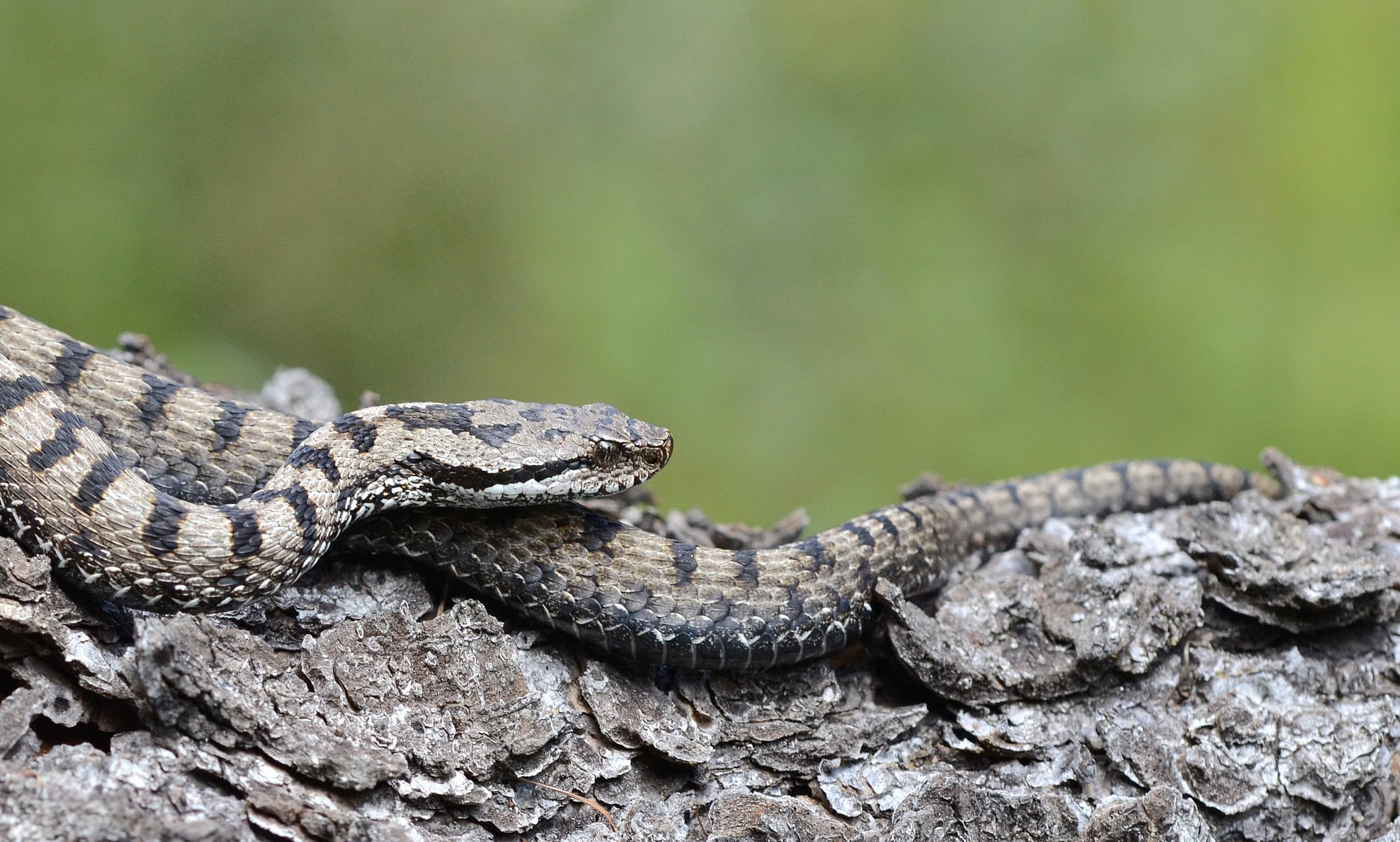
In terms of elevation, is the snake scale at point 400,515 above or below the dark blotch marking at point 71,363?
below

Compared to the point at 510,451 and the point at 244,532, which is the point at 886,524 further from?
the point at 244,532

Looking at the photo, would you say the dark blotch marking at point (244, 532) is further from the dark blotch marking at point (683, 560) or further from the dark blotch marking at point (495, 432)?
the dark blotch marking at point (683, 560)

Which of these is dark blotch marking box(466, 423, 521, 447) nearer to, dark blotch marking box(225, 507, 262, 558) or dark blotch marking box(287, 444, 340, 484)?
dark blotch marking box(287, 444, 340, 484)

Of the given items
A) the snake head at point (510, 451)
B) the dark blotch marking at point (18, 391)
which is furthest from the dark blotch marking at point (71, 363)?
the snake head at point (510, 451)

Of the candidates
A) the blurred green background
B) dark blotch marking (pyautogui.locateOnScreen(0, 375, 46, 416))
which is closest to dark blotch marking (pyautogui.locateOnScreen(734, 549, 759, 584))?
dark blotch marking (pyautogui.locateOnScreen(0, 375, 46, 416))

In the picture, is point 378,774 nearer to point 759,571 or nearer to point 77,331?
point 759,571

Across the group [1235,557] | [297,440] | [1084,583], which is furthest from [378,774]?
[1235,557]

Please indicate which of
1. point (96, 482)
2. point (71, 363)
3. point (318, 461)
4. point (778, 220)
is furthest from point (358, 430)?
point (778, 220)
